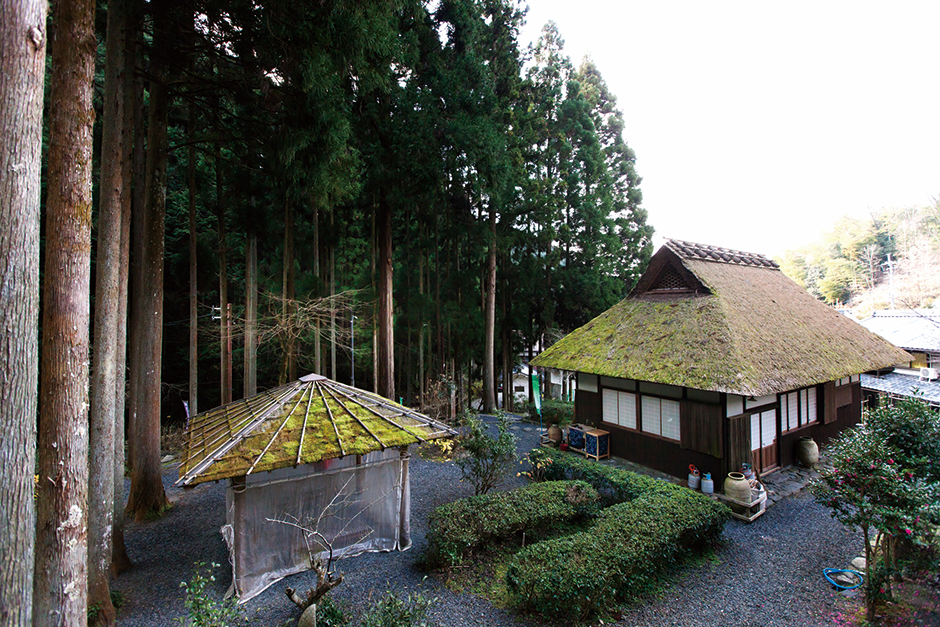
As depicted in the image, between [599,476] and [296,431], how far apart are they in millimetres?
5021

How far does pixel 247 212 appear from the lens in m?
10.0

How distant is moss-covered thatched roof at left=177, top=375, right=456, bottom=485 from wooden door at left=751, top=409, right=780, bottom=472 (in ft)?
Answer: 19.2

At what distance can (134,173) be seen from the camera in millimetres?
6441

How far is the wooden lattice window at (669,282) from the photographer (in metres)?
9.66

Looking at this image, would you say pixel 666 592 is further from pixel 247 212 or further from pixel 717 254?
pixel 247 212

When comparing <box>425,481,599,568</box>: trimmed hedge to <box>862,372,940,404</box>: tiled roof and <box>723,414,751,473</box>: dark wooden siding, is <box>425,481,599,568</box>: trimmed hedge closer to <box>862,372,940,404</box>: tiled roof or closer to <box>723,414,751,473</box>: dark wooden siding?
<box>723,414,751,473</box>: dark wooden siding

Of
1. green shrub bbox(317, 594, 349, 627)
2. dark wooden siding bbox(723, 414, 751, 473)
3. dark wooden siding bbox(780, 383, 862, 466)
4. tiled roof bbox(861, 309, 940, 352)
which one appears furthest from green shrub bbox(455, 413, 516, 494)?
tiled roof bbox(861, 309, 940, 352)

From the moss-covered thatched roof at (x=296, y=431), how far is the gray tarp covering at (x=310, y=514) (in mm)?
357

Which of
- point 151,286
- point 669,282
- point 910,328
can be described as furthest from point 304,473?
point 910,328

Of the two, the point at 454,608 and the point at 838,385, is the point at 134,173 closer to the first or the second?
the point at 454,608

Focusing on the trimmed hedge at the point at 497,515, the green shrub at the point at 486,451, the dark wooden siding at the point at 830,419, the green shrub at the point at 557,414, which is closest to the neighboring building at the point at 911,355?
the dark wooden siding at the point at 830,419

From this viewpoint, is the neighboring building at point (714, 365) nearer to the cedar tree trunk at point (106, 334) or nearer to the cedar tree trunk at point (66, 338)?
the cedar tree trunk at point (66, 338)

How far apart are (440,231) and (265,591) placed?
13.5m

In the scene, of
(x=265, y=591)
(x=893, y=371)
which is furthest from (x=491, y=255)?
(x=893, y=371)
